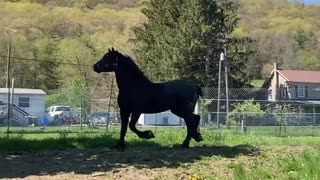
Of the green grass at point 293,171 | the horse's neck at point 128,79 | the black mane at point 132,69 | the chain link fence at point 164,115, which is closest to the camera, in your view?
the green grass at point 293,171

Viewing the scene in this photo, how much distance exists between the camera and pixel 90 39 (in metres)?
79.7

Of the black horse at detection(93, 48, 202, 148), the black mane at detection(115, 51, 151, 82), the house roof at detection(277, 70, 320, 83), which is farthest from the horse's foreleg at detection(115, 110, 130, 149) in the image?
the house roof at detection(277, 70, 320, 83)

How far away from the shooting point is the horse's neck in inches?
451

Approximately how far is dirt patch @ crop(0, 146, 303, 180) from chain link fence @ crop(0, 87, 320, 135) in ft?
44.5

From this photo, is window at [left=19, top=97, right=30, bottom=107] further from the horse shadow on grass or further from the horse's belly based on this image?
the horse's belly

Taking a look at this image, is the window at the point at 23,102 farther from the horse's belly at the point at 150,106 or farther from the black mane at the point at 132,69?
the horse's belly at the point at 150,106

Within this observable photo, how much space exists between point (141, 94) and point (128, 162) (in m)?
2.38

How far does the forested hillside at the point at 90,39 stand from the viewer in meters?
69.2

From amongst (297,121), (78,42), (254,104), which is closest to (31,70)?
(78,42)

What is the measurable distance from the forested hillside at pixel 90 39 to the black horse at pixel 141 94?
3747 cm

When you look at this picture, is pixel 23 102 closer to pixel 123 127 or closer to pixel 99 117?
pixel 99 117

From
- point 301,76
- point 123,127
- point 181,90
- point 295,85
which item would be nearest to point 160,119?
point 295,85

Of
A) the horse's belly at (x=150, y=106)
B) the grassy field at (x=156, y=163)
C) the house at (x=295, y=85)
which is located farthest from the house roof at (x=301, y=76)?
the grassy field at (x=156, y=163)

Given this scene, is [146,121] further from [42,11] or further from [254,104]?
[42,11]
